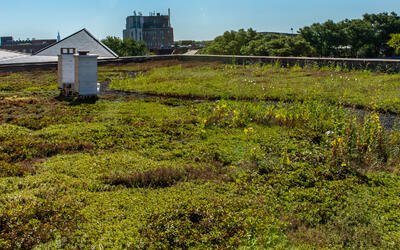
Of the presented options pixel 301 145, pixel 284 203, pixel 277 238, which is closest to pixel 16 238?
pixel 277 238

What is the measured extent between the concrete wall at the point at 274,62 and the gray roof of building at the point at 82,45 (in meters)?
2.73

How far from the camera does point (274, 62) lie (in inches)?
730

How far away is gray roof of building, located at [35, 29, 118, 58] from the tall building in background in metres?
120

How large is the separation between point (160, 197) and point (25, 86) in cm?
1222

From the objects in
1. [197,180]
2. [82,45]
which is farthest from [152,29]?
[197,180]

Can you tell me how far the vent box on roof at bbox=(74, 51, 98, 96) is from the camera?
11.3m

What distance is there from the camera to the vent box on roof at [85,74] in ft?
37.2

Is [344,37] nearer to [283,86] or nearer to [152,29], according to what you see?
[283,86]

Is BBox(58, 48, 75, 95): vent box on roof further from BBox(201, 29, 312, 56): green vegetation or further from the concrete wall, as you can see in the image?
BBox(201, 29, 312, 56): green vegetation

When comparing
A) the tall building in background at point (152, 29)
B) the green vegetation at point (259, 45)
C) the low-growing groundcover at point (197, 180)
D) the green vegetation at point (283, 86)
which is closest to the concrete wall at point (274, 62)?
the green vegetation at point (283, 86)

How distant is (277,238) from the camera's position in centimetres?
367

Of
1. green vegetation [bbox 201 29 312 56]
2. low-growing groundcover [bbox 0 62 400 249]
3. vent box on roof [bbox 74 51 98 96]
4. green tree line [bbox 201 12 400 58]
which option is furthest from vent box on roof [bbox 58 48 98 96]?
green tree line [bbox 201 12 400 58]

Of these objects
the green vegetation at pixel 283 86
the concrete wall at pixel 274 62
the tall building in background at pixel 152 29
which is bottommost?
A: the green vegetation at pixel 283 86

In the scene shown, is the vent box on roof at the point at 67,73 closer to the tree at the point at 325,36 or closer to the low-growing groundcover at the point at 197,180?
the low-growing groundcover at the point at 197,180
